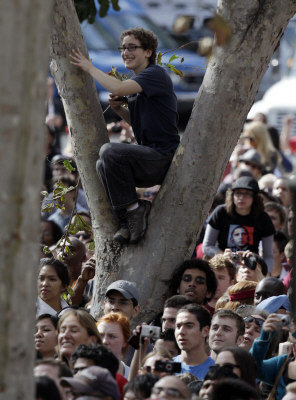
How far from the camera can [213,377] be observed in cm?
541

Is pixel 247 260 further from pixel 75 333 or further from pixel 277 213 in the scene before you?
pixel 75 333

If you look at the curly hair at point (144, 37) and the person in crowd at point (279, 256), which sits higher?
the curly hair at point (144, 37)

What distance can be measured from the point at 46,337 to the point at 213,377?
185cm

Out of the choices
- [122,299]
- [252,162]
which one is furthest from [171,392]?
[252,162]

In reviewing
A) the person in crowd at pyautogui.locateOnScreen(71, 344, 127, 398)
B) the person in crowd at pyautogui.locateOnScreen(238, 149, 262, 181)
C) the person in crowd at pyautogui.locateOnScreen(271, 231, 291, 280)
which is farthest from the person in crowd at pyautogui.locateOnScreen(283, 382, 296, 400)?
the person in crowd at pyautogui.locateOnScreen(238, 149, 262, 181)

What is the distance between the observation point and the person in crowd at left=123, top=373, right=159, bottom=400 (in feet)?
17.3

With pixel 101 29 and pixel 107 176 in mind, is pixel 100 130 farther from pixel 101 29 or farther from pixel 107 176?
pixel 101 29

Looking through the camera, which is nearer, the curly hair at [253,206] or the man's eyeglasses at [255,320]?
the man's eyeglasses at [255,320]

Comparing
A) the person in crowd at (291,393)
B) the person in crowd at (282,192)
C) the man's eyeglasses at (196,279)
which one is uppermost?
the person in crowd at (282,192)

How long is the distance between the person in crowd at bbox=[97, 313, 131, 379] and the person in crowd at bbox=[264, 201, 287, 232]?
440 cm

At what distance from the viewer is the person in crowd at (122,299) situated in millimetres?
6863

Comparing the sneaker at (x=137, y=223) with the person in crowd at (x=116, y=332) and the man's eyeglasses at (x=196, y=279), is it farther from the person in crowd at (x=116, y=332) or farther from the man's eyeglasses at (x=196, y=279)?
the person in crowd at (x=116, y=332)

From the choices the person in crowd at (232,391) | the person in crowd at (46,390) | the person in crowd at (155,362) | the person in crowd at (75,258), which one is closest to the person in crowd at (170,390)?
the person in crowd at (232,391)

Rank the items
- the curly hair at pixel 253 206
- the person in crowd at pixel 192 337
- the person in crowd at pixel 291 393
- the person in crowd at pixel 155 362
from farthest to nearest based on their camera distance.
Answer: the curly hair at pixel 253 206 < the person in crowd at pixel 192 337 < the person in crowd at pixel 155 362 < the person in crowd at pixel 291 393
